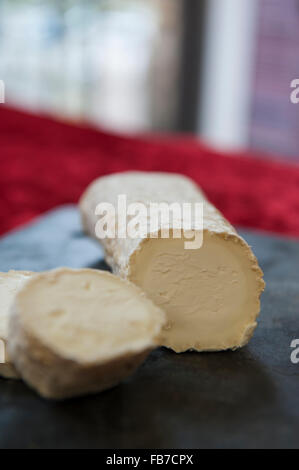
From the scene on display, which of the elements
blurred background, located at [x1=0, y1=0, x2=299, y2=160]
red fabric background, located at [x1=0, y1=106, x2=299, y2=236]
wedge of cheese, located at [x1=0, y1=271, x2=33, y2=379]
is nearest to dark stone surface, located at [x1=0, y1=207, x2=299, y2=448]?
wedge of cheese, located at [x1=0, y1=271, x2=33, y2=379]

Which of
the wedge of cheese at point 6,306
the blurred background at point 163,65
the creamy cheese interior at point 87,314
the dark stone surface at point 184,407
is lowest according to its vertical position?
the dark stone surface at point 184,407

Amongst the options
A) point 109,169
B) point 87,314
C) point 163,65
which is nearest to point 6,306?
point 87,314

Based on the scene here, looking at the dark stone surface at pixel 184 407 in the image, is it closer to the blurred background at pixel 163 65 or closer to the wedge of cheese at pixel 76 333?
the wedge of cheese at pixel 76 333

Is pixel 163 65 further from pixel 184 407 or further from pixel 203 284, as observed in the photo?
pixel 184 407

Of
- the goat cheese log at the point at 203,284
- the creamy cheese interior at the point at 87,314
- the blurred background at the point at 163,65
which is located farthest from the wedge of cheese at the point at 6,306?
the blurred background at the point at 163,65
